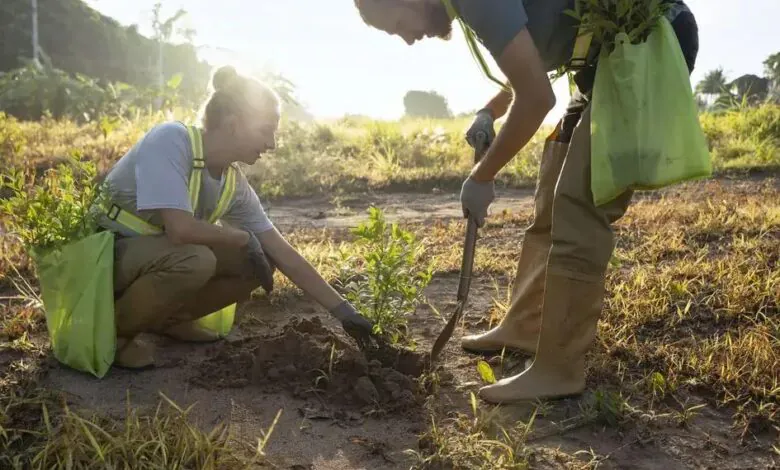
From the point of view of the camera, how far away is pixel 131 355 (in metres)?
2.89

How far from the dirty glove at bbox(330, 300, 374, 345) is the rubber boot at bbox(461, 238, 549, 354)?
0.54 meters

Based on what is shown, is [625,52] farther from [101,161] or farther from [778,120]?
[778,120]

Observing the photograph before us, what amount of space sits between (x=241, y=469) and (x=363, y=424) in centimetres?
54

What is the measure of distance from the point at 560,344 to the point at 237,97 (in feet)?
5.28

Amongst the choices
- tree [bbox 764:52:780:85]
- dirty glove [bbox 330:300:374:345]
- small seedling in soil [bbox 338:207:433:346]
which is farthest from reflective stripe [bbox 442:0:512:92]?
tree [bbox 764:52:780:85]

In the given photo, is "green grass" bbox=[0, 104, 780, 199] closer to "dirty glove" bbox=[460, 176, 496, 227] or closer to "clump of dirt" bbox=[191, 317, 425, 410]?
"clump of dirt" bbox=[191, 317, 425, 410]

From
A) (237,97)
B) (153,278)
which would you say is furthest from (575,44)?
(153,278)

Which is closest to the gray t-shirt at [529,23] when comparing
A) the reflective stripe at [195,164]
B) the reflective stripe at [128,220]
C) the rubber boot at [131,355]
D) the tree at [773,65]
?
the reflective stripe at [195,164]

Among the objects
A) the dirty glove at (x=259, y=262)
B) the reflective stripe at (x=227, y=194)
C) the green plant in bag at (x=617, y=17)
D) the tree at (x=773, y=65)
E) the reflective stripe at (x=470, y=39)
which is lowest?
the dirty glove at (x=259, y=262)

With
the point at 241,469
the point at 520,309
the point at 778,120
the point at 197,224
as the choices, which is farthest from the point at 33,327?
the point at 778,120

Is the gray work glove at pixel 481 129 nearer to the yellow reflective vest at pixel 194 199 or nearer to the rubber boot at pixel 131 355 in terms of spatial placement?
the yellow reflective vest at pixel 194 199

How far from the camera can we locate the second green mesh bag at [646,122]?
2.29 m

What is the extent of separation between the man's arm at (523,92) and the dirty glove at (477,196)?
259 mm

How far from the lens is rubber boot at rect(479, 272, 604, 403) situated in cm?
254
